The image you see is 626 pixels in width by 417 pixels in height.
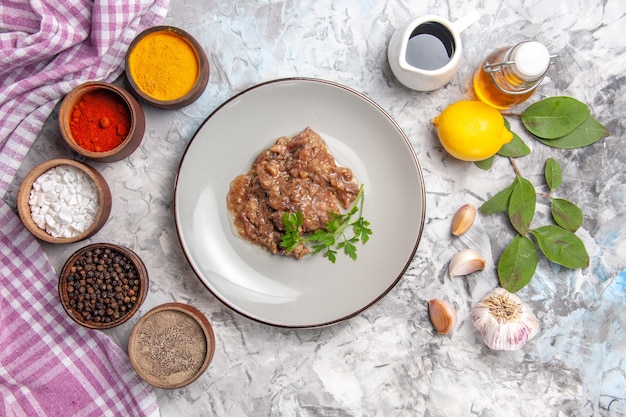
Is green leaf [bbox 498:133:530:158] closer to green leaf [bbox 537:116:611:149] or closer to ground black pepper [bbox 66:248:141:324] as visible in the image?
green leaf [bbox 537:116:611:149]

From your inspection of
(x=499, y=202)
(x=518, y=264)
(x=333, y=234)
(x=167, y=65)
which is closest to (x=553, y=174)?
(x=499, y=202)

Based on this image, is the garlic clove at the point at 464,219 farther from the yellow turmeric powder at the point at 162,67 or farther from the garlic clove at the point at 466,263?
the yellow turmeric powder at the point at 162,67

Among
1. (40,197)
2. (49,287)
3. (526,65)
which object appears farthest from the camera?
(49,287)

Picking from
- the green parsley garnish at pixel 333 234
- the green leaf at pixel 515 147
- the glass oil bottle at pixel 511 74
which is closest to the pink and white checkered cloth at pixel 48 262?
the green parsley garnish at pixel 333 234

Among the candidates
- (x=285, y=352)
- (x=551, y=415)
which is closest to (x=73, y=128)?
(x=285, y=352)

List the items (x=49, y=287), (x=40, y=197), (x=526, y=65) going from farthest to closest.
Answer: (x=49, y=287) < (x=40, y=197) < (x=526, y=65)

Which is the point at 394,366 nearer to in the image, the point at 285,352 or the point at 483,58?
the point at 285,352

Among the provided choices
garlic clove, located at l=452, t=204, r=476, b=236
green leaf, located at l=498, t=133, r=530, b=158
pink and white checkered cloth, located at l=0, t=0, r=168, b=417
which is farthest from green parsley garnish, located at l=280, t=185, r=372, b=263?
pink and white checkered cloth, located at l=0, t=0, r=168, b=417
